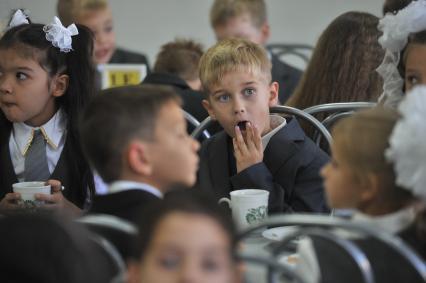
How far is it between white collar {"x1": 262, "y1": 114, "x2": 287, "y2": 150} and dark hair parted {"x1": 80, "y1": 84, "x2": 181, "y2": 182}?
683mm

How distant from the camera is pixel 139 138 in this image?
1685 millimetres

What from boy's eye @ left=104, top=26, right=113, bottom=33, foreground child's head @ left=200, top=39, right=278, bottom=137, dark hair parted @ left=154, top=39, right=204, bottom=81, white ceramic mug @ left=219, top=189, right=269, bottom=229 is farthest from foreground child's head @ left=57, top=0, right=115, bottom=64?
white ceramic mug @ left=219, top=189, right=269, bottom=229

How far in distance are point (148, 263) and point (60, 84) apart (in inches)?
54.6

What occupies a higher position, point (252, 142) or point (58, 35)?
point (58, 35)

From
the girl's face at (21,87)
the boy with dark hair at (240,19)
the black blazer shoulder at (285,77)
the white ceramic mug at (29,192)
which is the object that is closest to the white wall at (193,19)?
the boy with dark hair at (240,19)

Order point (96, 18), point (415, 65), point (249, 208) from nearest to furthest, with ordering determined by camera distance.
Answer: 1. point (249, 208)
2. point (415, 65)
3. point (96, 18)

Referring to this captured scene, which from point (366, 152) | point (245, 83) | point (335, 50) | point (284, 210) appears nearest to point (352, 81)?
point (335, 50)

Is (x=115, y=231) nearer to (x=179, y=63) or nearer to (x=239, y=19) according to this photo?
(x=179, y=63)

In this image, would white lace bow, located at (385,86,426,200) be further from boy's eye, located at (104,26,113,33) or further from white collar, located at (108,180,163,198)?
boy's eye, located at (104,26,113,33)

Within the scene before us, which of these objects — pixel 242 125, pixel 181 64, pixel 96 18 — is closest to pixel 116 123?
pixel 242 125

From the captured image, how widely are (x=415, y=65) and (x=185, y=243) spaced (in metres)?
1.22

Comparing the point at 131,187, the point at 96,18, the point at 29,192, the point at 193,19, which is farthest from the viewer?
the point at 193,19

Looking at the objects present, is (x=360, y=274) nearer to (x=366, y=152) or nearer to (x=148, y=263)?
(x=366, y=152)

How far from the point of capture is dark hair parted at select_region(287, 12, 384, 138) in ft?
9.36
